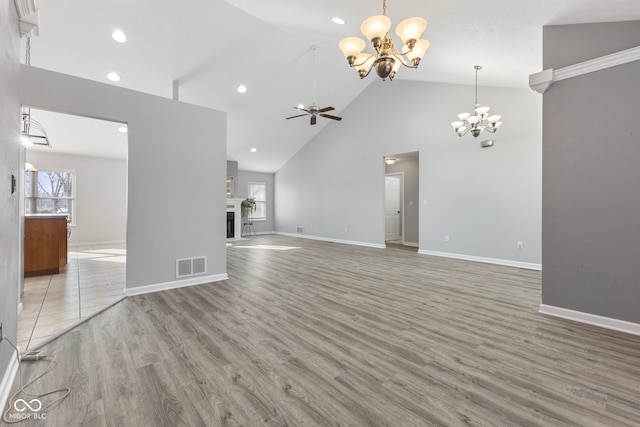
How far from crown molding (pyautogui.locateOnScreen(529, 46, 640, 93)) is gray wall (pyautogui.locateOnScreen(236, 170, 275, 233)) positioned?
9399mm

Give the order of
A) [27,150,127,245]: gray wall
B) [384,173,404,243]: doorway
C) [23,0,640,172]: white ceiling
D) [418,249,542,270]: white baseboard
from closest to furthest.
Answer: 1. [23,0,640,172]: white ceiling
2. [418,249,542,270]: white baseboard
3. [27,150,127,245]: gray wall
4. [384,173,404,243]: doorway

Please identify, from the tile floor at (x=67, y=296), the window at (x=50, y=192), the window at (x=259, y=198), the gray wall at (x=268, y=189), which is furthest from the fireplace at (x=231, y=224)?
the window at (x=50, y=192)

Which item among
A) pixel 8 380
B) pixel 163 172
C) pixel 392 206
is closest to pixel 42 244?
pixel 163 172

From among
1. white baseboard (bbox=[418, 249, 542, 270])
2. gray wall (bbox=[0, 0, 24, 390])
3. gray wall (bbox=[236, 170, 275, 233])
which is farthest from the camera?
gray wall (bbox=[236, 170, 275, 233])

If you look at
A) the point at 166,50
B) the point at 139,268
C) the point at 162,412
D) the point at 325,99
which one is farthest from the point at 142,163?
the point at 325,99

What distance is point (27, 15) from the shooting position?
2076 millimetres

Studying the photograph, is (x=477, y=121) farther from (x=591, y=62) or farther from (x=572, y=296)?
(x=572, y=296)

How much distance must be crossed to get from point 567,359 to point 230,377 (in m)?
2.41

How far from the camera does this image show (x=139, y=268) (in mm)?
3680

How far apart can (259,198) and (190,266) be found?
763cm

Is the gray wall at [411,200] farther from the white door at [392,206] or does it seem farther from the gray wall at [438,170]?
the gray wall at [438,170]

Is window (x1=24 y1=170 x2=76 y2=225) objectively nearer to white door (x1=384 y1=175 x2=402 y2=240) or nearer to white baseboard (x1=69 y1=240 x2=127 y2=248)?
white baseboard (x1=69 y1=240 x2=127 y2=248)

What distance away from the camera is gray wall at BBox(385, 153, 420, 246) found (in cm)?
851

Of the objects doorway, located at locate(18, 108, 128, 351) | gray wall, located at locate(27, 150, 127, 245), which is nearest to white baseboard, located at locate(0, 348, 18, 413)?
doorway, located at locate(18, 108, 128, 351)
